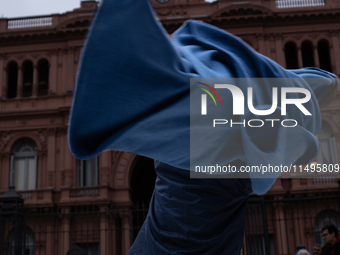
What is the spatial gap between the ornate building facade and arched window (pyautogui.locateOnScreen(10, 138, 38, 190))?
45 mm

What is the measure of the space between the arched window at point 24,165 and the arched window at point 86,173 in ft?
6.78

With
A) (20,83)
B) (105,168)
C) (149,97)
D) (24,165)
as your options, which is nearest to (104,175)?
(105,168)

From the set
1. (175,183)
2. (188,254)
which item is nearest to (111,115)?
(175,183)

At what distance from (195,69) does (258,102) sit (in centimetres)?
23

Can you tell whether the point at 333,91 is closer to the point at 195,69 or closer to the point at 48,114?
the point at 195,69

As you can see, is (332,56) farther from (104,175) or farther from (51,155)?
(51,155)

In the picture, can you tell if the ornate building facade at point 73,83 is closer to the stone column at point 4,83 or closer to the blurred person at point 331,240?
the stone column at point 4,83

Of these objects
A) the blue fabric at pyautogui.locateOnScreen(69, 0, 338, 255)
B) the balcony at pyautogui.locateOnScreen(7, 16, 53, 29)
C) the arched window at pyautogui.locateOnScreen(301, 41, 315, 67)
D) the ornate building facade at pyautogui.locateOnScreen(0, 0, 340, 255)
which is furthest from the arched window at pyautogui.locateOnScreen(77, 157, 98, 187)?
the blue fabric at pyautogui.locateOnScreen(69, 0, 338, 255)

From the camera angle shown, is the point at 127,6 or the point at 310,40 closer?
the point at 127,6

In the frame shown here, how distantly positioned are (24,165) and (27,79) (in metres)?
4.57

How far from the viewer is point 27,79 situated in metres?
21.6

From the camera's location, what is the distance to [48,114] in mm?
19938

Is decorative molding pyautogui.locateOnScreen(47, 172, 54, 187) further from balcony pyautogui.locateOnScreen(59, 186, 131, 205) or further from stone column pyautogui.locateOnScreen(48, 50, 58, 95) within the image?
stone column pyautogui.locateOnScreen(48, 50, 58, 95)

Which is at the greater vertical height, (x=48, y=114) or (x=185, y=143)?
(x=48, y=114)
